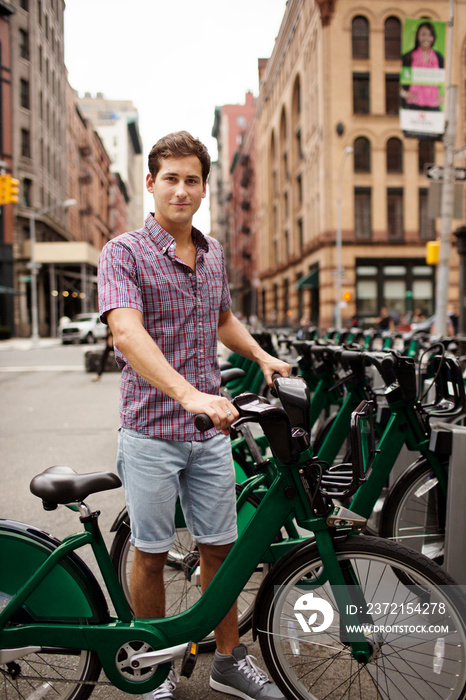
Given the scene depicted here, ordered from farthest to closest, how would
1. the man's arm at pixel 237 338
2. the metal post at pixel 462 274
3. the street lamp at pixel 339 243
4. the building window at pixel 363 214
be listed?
1. the building window at pixel 363 214
2. the street lamp at pixel 339 243
3. the metal post at pixel 462 274
4. the man's arm at pixel 237 338

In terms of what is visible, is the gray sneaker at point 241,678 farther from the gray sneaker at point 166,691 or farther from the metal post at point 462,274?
the metal post at point 462,274

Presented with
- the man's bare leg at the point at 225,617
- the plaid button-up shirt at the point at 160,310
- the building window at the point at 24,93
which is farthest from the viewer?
the building window at the point at 24,93

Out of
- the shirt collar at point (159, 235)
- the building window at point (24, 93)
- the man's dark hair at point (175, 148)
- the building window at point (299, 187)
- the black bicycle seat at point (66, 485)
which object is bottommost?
the black bicycle seat at point (66, 485)

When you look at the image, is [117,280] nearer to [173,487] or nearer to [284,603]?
[173,487]

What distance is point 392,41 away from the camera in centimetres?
3569

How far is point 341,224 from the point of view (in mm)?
36625

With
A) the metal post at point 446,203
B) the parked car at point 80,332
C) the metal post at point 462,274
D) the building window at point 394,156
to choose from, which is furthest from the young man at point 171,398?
the building window at point 394,156

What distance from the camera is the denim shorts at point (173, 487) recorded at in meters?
2.24

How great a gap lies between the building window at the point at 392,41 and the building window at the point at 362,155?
4.89 meters

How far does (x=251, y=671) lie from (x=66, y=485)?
1.06 m

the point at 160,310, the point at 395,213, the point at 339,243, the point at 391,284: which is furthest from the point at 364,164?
the point at 160,310

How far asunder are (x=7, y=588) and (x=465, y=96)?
39788mm

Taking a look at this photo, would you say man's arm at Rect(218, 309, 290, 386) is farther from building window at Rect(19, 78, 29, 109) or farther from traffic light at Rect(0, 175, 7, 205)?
building window at Rect(19, 78, 29, 109)

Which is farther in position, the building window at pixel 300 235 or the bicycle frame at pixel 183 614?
the building window at pixel 300 235
